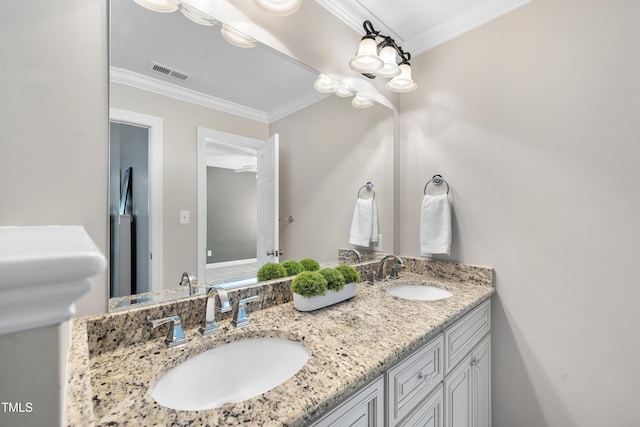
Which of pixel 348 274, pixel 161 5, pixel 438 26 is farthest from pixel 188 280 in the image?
pixel 438 26

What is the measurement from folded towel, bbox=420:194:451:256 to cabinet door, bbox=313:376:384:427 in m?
1.04

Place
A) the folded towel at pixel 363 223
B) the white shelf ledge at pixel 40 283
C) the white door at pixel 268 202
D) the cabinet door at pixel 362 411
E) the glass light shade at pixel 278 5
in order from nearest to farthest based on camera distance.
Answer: the white shelf ledge at pixel 40 283
the cabinet door at pixel 362 411
the glass light shade at pixel 278 5
the white door at pixel 268 202
the folded towel at pixel 363 223

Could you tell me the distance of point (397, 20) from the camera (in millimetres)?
1641

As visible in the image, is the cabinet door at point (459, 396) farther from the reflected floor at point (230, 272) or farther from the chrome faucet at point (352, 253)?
the reflected floor at point (230, 272)

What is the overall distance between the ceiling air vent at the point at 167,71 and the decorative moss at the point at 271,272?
32.7 inches

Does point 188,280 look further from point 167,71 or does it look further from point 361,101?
point 361,101

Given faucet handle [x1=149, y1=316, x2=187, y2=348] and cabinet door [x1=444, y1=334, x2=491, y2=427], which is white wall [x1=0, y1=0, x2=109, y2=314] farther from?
cabinet door [x1=444, y1=334, x2=491, y2=427]

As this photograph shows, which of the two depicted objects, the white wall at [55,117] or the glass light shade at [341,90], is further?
the glass light shade at [341,90]

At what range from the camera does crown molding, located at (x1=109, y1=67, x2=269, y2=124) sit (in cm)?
89

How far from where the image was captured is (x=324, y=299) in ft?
3.89

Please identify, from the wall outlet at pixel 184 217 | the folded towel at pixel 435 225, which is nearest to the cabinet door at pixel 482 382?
the folded towel at pixel 435 225

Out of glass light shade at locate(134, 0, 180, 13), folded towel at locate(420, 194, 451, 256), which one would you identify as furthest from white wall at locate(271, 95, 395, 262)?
glass light shade at locate(134, 0, 180, 13)

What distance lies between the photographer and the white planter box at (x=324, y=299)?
3.72 feet

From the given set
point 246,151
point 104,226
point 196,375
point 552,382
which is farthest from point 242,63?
point 552,382
